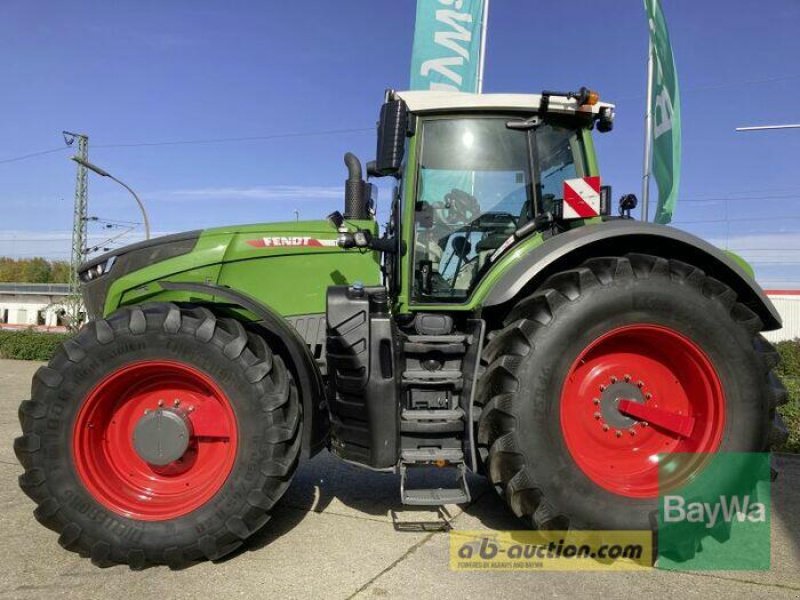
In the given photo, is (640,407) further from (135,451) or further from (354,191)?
(135,451)

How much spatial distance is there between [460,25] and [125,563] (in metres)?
8.05

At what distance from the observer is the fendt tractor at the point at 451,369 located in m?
2.89

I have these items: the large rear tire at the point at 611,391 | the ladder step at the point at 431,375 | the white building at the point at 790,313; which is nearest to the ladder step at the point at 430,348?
the ladder step at the point at 431,375

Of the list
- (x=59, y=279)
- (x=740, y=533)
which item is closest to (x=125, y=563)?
(x=740, y=533)

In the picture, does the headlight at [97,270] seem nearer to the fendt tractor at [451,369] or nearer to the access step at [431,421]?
the fendt tractor at [451,369]

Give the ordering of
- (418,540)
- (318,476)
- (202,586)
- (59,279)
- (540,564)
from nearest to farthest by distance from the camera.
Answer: (202,586)
(540,564)
(418,540)
(318,476)
(59,279)

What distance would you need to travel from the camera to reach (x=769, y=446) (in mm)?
3002

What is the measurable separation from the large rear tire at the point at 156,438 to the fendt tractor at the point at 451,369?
0.03 feet

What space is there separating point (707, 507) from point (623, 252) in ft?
4.55

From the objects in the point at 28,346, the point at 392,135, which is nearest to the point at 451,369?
the point at 392,135

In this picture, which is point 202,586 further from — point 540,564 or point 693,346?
point 693,346

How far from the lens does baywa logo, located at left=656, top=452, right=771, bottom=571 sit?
9.49ft

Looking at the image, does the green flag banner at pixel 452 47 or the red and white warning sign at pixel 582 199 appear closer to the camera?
the red and white warning sign at pixel 582 199

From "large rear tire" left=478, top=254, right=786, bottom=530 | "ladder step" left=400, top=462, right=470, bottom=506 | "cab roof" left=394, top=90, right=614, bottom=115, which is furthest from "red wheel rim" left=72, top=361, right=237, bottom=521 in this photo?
"cab roof" left=394, top=90, right=614, bottom=115
